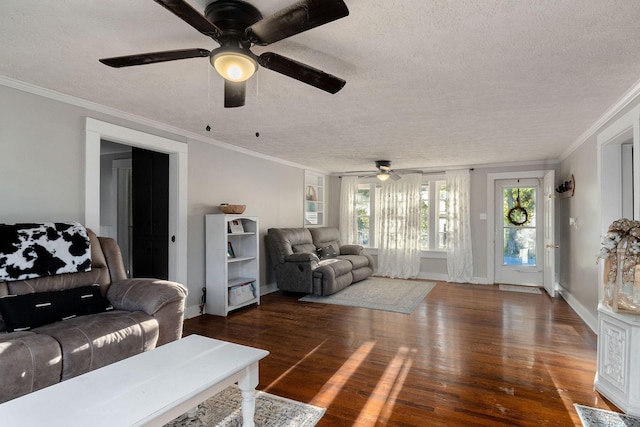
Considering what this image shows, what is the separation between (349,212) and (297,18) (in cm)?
611

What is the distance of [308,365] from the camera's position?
283 centimetres

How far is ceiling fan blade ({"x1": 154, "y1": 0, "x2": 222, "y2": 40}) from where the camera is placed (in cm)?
132

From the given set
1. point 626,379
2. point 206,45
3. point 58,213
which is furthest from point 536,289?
point 58,213

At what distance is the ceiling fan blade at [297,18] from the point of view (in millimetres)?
1308

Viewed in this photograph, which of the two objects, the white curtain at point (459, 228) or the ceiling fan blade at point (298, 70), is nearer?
the ceiling fan blade at point (298, 70)

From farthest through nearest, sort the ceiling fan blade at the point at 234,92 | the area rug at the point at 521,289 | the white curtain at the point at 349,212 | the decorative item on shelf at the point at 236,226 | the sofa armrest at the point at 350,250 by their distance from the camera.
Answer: the white curtain at the point at 349,212
the sofa armrest at the point at 350,250
the area rug at the point at 521,289
the decorative item on shelf at the point at 236,226
the ceiling fan blade at the point at 234,92

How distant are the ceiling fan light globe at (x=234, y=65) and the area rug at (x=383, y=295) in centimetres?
362

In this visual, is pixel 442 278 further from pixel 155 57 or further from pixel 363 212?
pixel 155 57

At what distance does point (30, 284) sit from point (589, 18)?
3.76 metres

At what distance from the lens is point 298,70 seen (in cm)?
183

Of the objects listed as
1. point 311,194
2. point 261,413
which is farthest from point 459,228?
point 261,413

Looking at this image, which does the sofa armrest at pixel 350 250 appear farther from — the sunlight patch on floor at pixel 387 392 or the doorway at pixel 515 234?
the sunlight patch on floor at pixel 387 392

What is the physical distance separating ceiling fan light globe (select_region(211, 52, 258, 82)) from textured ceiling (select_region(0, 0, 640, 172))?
253mm

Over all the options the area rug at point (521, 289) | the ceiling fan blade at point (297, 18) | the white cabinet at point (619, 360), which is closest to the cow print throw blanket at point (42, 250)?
the ceiling fan blade at point (297, 18)
